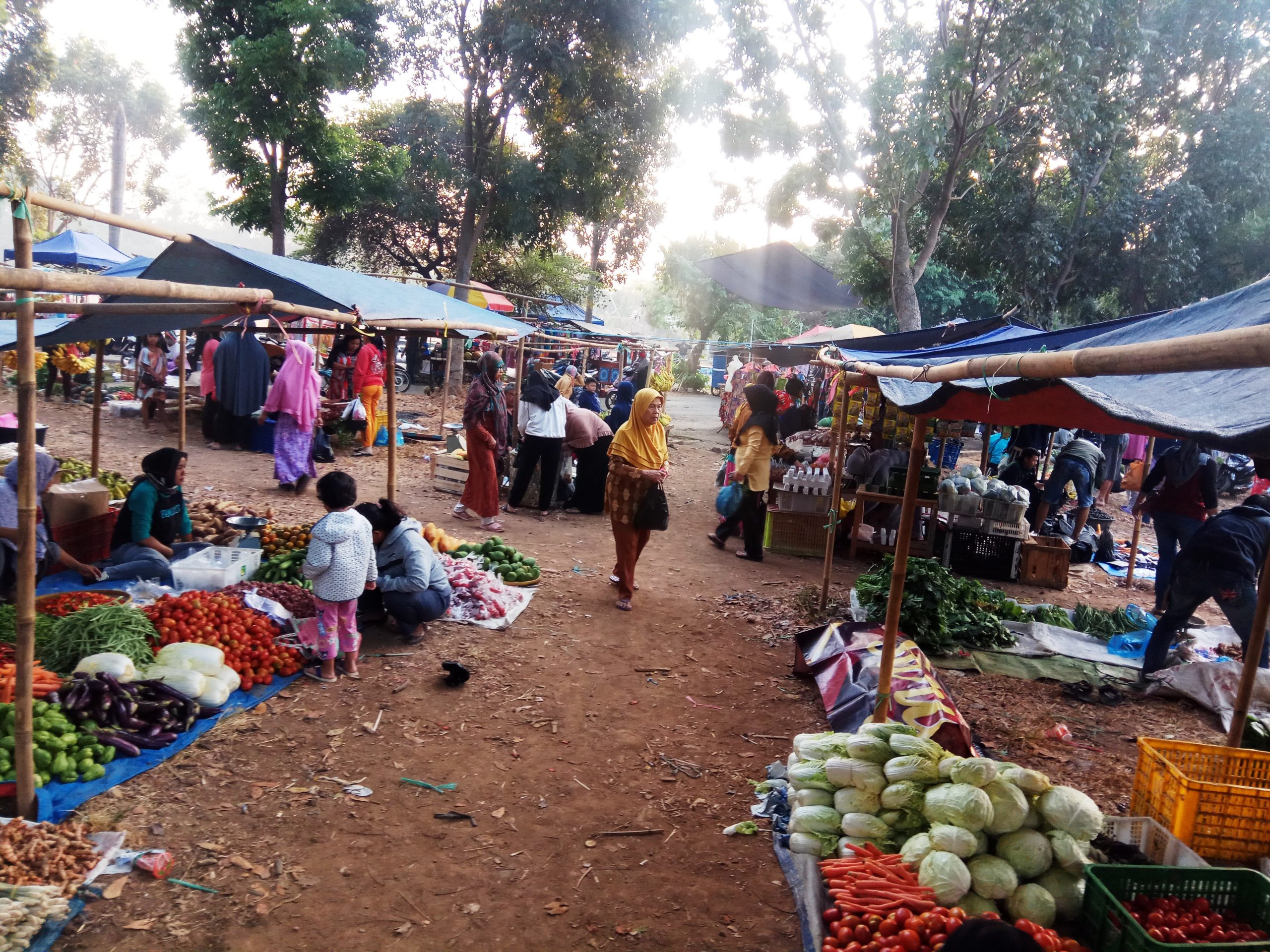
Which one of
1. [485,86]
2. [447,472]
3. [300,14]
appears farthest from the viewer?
[485,86]

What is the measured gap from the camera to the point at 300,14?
14.0 meters

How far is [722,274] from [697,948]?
16852mm

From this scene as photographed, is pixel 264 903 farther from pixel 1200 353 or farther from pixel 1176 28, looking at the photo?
pixel 1176 28

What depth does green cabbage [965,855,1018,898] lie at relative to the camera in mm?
3139

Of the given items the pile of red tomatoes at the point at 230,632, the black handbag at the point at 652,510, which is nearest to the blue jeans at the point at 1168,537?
the black handbag at the point at 652,510

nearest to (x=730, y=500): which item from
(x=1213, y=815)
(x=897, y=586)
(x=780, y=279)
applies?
(x=897, y=586)

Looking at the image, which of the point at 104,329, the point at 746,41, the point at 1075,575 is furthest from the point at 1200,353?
the point at 746,41

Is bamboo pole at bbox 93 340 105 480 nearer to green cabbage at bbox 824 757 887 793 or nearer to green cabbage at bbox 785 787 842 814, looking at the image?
green cabbage at bbox 785 787 842 814

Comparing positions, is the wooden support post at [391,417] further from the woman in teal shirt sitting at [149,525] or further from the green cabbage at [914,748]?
the green cabbage at [914,748]

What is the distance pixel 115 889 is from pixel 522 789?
6.08 ft

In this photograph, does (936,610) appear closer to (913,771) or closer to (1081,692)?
(1081,692)

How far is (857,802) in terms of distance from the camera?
3592 mm

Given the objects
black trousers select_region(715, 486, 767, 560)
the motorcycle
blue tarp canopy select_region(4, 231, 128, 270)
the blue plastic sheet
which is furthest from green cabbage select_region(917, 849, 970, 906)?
blue tarp canopy select_region(4, 231, 128, 270)

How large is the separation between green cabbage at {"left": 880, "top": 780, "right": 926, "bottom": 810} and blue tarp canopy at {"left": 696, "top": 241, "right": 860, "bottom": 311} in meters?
14.9
